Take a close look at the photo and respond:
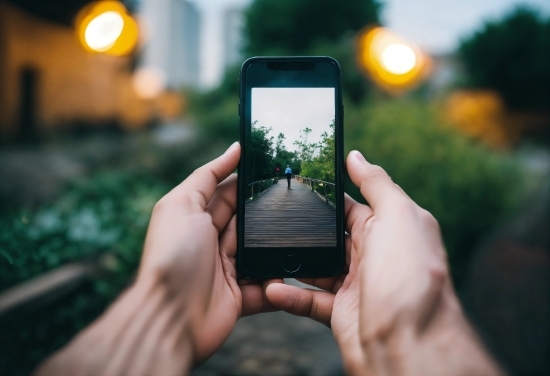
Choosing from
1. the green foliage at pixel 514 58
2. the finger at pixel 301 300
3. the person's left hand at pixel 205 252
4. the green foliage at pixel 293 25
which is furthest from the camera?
the green foliage at pixel 514 58

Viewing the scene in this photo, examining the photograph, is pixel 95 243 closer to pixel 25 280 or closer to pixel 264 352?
pixel 25 280

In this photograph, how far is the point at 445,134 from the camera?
5441mm

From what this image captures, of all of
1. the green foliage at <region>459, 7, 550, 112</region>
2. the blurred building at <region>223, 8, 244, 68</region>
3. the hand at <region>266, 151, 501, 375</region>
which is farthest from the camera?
the green foliage at <region>459, 7, 550, 112</region>

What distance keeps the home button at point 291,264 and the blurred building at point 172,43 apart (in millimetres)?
6363

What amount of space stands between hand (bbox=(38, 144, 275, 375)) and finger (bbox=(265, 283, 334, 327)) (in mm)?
91

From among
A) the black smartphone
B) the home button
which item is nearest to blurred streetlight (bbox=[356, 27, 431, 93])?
the black smartphone

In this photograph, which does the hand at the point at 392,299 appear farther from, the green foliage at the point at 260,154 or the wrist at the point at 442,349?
the green foliage at the point at 260,154

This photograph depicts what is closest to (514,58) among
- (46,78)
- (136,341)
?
(46,78)

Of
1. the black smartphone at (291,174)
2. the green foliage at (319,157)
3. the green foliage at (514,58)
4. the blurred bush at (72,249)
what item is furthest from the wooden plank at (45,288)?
the green foliage at (514,58)

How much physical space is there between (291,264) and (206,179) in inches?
16.6

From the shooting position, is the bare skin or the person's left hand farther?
the person's left hand

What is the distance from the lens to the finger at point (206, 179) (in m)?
1.47

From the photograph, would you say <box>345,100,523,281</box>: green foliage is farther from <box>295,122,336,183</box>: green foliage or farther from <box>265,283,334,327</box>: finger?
<box>265,283,334,327</box>: finger

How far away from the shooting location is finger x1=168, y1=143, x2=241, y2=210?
1.47 m
